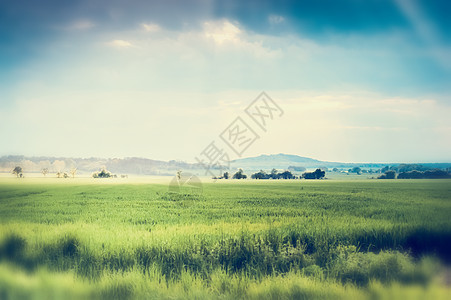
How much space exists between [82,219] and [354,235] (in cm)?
1026

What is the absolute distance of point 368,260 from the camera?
7035mm

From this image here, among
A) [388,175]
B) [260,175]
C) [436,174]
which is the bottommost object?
[260,175]

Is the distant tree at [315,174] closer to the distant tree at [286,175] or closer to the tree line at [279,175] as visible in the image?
the tree line at [279,175]

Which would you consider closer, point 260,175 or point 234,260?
point 234,260

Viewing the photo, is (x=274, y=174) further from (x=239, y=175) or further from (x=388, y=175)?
(x=388, y=175)

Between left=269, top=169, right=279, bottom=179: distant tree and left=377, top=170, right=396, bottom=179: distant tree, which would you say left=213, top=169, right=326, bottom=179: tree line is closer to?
left=269, top=169, right=279, bottom=179: distant tree

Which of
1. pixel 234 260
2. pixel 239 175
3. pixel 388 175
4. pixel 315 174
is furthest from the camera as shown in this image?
pixel 315 174

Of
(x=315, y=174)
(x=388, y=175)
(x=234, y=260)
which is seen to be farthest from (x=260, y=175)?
(x=234, y=260)

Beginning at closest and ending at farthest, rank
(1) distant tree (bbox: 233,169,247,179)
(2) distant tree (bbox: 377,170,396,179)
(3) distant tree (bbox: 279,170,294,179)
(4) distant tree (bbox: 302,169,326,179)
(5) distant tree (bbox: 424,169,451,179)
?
(5) distant tree (bbox: 424,169,451,179) → (2) distant tree (bbox: 377,170,396,179) → (1) distant tree (bbox: 233,169,247,179) → (3) distant tree (bbox: 279,170,294,179) → (4) distant tree (bbox: 302,169,326,179)

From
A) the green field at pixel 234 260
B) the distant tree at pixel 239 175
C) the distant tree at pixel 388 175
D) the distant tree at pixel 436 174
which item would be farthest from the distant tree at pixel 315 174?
the green field at pixel 234 260

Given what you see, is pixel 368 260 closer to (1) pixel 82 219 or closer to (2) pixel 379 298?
(2) pixel 379 298

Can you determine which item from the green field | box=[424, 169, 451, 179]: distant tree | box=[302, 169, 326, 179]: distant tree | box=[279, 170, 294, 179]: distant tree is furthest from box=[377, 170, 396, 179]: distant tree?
the green field

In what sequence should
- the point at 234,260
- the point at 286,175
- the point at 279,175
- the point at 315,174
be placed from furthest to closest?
the point at 315,174, the point at 279,175, the point at 286,175, the point at 234,260

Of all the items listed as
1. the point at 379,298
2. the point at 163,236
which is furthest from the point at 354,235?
the point at 163,236
